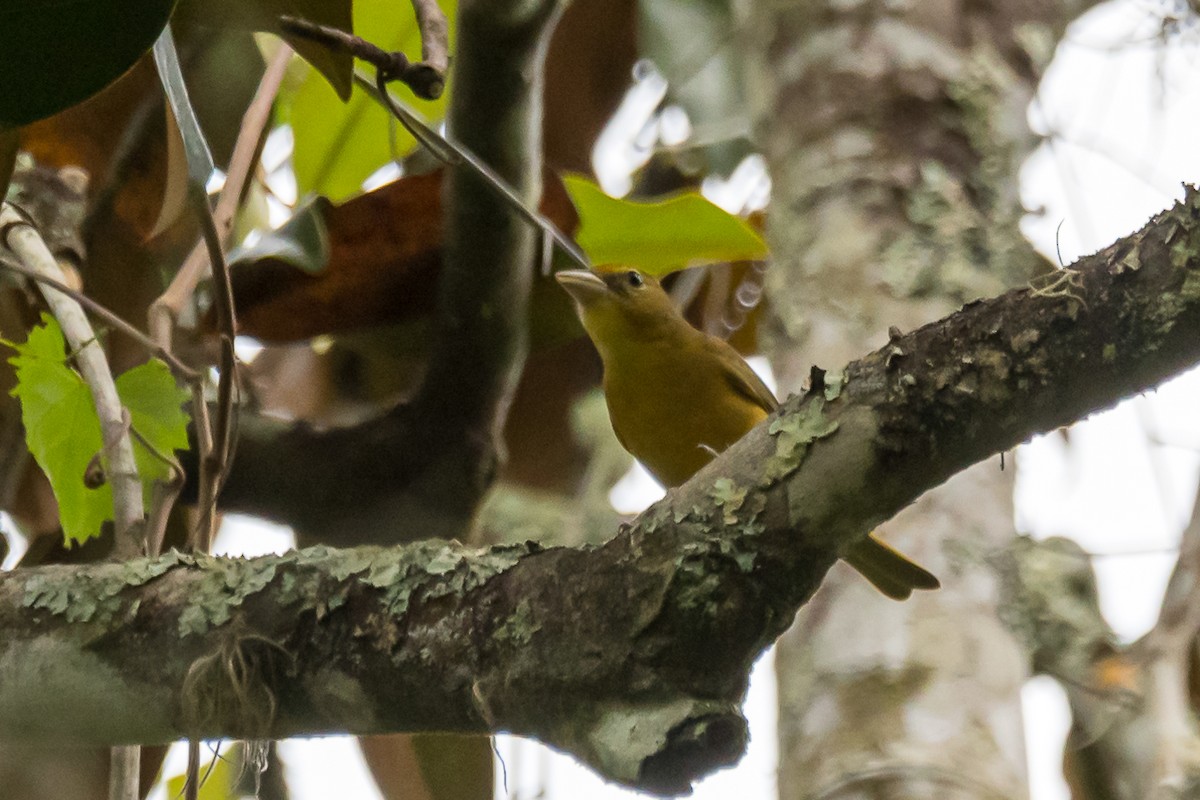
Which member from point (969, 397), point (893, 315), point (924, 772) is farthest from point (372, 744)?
point (969, 397)

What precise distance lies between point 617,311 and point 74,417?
134cm

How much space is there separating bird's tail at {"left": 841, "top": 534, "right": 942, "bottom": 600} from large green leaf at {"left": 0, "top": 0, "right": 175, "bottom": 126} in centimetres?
134

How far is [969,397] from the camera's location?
1191 mm

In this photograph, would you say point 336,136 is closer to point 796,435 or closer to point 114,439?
point 114,439

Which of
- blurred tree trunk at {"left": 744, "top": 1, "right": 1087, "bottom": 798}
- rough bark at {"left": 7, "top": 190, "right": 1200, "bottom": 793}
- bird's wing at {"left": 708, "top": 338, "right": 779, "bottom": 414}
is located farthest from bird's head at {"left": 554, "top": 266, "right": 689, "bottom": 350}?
rough bark at {"left": 7, "top": 190, "right": 1200, "bottom": 793}

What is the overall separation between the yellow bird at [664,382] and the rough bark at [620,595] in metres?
1.30

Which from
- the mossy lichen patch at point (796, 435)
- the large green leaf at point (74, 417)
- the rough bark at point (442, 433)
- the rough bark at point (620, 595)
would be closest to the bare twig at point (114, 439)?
the large green leaf at point (74, 417)

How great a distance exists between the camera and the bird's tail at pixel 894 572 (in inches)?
84.0

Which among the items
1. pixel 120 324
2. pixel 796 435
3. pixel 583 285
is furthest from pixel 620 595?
pixel 583 285

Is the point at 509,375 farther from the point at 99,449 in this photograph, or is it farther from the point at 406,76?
the point at 406,76

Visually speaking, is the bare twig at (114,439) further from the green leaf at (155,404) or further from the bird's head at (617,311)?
the bird's head at (617,311)

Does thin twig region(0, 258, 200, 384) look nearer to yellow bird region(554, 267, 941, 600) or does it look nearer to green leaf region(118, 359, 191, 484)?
green leaf region(118, 359, 191, 484)

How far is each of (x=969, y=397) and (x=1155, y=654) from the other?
5.13ft

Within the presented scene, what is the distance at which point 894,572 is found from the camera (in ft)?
7.08
